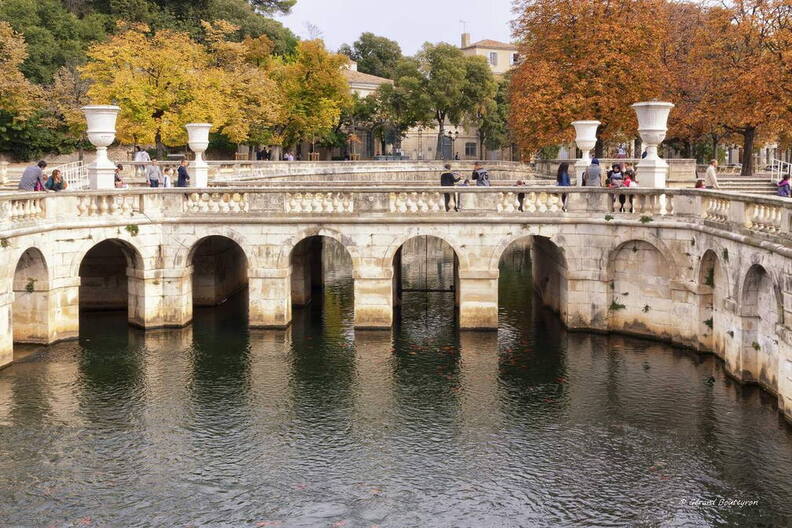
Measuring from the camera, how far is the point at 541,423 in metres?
21.1

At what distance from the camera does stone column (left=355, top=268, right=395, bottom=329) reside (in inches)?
1163

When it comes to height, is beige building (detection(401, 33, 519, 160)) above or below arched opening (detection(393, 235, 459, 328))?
above

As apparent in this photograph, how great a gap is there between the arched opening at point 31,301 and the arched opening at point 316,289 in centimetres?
754

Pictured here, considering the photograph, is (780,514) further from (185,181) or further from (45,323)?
(185,181)

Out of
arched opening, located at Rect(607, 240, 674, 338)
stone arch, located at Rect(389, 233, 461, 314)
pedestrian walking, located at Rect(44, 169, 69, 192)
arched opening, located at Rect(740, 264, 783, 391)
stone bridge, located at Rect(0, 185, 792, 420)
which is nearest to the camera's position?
arched opening, located at Rect(740, 264, 783, 391)

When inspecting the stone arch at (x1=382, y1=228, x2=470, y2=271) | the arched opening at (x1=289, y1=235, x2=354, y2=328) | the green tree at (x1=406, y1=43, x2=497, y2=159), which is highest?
the green tree at (x1=406, y1=43, x2=497, y2=159)

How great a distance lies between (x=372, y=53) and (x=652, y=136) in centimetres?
8834

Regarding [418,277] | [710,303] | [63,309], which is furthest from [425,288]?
[63,309]

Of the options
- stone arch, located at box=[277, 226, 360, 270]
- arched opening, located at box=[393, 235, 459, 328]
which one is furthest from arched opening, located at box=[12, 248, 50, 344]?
arched opening, located at box=[393, 235, 459, 328]

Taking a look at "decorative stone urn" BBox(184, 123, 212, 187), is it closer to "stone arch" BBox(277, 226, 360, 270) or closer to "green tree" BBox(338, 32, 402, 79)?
"stone arch" BBox(277, 226, 360, 270)

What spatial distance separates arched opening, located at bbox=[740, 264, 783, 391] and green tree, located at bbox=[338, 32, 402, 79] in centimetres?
9256

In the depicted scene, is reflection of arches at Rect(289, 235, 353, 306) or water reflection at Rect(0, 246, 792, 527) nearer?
water reflection at Rect(0, 246, 792, 527)

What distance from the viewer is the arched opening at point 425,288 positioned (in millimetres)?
32763

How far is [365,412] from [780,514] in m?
9.34
